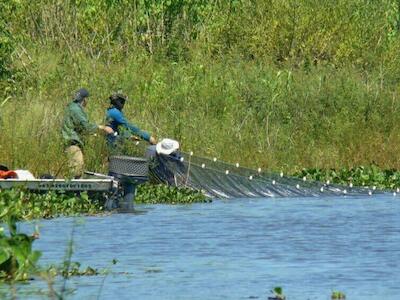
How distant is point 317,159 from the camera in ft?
89.9

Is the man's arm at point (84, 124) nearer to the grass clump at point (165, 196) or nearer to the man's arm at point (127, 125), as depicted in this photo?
the man's arm at point (127, 125)

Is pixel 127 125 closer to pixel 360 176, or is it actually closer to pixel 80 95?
pixel 80 95

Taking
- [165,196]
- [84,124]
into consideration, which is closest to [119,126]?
[84,124]

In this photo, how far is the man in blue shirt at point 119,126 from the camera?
23141 mm

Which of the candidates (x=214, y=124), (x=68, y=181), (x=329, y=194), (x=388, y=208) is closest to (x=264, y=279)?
(x=68, y=181)

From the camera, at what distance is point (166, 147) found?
76.2ft

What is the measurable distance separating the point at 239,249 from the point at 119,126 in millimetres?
6457

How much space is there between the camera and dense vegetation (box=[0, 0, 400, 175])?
26.3m

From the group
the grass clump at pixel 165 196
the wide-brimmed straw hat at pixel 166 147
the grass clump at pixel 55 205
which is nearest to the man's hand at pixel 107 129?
the wide-brimmed straw hat at pixel 166 147

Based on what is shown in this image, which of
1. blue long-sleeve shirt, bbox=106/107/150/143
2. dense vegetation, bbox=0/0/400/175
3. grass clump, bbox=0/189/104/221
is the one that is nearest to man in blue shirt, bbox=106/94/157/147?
blue long-sleeve shirt, bbox=106/107/150/143

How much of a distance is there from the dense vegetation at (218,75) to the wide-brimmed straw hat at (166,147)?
3.60 feet

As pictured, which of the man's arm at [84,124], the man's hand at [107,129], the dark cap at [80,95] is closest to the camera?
the man's arm at [84,124]

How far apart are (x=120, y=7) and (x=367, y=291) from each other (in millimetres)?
21114

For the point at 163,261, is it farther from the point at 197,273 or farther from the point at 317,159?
the point at 317,159
